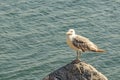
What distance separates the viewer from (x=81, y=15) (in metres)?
48.9

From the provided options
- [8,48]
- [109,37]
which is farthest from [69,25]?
[8,48]

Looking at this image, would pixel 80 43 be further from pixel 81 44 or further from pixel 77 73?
pixel 77 73

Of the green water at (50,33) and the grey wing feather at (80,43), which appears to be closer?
the grey wing feather at (80,43)

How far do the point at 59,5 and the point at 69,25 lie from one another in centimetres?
622

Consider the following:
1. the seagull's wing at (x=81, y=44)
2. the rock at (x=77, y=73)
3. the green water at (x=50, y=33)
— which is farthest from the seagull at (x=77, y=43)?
the green water at (x=50, y=33)

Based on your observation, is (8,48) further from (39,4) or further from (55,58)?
(39,4)

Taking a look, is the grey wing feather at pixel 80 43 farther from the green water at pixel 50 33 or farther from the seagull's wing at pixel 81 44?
the green water at pixel 50 33

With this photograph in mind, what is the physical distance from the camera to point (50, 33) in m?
44.7

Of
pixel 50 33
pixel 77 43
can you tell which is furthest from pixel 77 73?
pixel 50 33

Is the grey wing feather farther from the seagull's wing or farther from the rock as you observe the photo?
the rock

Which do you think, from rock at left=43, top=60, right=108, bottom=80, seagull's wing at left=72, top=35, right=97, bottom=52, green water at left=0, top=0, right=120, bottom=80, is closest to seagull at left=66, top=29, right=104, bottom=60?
seagull's wing at left=72, top=35, right=97, bottom=52

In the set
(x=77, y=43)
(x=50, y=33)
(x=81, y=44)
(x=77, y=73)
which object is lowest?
(x=50, y=33)

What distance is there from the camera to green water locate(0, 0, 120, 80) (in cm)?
3909

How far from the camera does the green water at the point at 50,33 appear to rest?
39.1m
